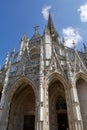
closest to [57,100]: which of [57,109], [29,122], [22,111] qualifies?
[57,109]

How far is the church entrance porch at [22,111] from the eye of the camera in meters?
13.1

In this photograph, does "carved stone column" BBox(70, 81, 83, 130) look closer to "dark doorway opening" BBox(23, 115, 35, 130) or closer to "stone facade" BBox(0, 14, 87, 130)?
"stone facade" BBox(0, 14, 87, 130)

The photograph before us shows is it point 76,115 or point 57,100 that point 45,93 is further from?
point 57,100

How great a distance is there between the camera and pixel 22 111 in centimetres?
1422

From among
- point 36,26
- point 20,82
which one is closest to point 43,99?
point 20,82

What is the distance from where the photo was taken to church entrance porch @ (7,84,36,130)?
1312 cm

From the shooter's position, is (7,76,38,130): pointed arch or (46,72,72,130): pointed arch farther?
(7,76,38,130): pointed arch

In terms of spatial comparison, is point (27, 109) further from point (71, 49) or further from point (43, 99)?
point (71, 49)

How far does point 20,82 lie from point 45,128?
531cm

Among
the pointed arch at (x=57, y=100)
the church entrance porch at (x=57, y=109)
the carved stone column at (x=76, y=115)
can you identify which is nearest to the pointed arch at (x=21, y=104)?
the pointed arch at (x=57, y=100)

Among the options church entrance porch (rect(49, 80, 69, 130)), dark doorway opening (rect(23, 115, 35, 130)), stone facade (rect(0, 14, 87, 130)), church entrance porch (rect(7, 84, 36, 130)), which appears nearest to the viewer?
stone facade (rect(0, 14, 87, 130))

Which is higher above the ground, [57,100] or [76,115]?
[57,100]

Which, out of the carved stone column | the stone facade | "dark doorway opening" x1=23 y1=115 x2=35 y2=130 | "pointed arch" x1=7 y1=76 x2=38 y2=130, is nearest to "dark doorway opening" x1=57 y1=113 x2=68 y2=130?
the stone facade

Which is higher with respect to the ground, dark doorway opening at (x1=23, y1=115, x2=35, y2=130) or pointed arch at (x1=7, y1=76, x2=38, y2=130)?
pointed arch at (x1=7, y1=76, x2=38, y2=130)
